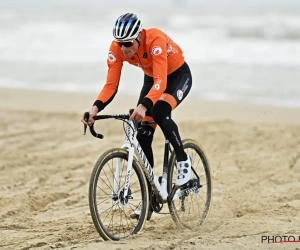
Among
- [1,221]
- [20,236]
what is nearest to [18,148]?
[1,221]

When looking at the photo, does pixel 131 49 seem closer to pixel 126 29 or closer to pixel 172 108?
pixel 126 29

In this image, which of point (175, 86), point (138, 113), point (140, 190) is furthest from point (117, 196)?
point (175, 86)

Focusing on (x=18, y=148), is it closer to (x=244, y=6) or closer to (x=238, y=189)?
(x=238, y=189)

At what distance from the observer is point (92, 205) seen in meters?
5.11

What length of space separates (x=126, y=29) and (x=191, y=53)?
17.2 m

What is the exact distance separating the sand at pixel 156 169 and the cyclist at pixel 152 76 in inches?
34.5

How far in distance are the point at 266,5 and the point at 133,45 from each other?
144ft

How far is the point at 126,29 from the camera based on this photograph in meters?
5.29

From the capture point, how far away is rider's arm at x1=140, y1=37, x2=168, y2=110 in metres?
5.36

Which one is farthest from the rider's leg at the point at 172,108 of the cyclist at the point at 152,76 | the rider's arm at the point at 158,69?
the rider's arm at the point at 158,69

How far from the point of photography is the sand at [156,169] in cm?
560

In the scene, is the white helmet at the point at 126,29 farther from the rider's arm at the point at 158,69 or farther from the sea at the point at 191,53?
the sea at the point at 191,53

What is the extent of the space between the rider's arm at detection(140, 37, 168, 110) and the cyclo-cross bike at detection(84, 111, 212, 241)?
0.94 ft

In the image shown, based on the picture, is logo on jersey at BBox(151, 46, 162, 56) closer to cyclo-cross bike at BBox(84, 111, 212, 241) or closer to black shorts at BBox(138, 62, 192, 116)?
black shorts at BBox(138, 62, 192, 116)
